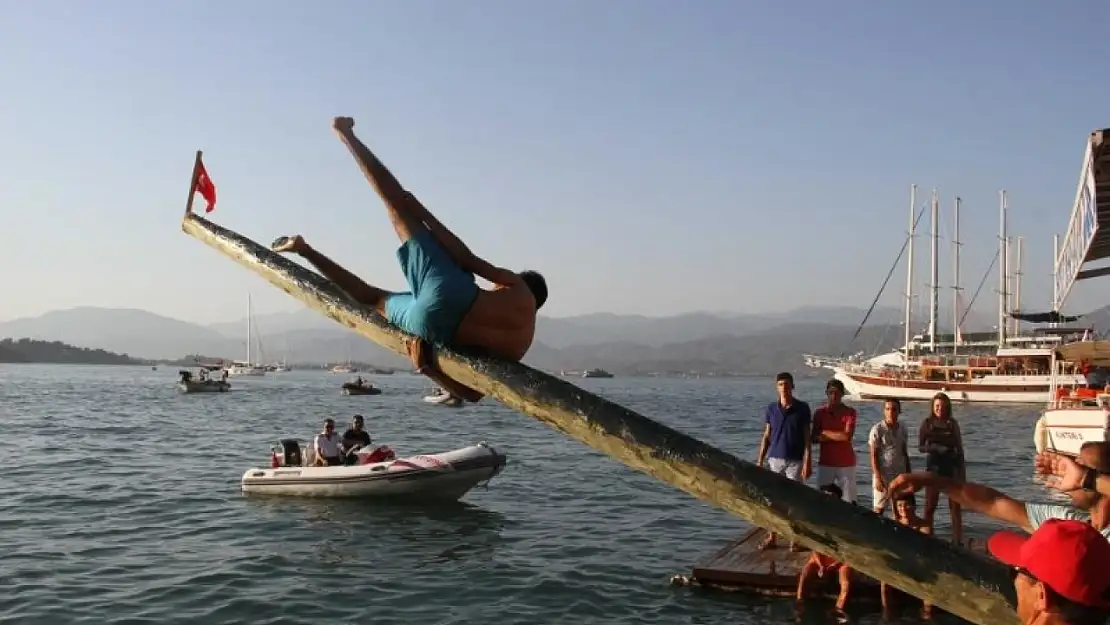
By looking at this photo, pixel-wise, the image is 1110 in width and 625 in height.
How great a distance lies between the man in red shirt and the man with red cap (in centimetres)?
878

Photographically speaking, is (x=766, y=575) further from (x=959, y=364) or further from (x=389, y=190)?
(x=959, y=364)

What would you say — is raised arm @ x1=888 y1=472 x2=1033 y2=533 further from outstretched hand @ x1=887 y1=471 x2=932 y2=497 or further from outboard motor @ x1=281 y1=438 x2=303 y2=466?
outboard motor @ x1=281 y1=438 x2=303 y2=466

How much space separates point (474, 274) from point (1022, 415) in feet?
178

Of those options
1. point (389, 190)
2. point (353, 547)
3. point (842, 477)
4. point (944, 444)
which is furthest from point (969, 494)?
point (353, 547)

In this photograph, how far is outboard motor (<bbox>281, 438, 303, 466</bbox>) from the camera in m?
19.6

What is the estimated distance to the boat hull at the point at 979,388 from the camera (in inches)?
2277

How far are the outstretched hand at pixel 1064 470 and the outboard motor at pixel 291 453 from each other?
17341mm

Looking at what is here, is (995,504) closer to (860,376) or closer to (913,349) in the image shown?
(860,376)

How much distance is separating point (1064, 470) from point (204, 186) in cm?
515

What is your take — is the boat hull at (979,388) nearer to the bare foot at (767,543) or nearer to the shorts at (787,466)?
the bare foot at (767,543)

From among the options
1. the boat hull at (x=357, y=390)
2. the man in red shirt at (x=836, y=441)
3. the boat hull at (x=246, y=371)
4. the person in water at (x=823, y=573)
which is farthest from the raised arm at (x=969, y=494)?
the boat hull at (x=246, y=371)

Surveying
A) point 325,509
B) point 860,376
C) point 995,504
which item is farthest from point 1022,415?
point 995,504

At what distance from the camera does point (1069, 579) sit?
7.66ft

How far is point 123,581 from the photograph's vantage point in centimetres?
1238
